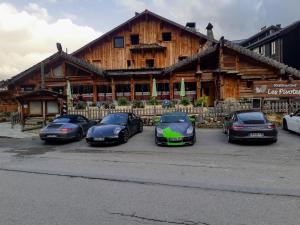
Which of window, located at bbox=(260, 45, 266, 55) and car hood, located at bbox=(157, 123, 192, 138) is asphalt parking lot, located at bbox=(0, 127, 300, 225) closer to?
car hood, located at bbox=(157, 123, 192, 138)

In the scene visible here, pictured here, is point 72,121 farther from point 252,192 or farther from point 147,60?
point 147,60

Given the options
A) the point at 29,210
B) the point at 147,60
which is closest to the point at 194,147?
the point at 29,210

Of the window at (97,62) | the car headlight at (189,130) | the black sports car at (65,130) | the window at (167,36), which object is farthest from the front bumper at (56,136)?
the window at (167,36)

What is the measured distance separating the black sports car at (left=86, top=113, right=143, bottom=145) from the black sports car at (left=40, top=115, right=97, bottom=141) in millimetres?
1422

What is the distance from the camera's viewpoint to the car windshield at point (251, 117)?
12.7 metres

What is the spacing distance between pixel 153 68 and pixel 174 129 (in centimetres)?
1803

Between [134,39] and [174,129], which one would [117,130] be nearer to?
[174,129]

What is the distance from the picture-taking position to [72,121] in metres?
16.0

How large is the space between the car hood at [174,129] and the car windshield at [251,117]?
92.9 inches

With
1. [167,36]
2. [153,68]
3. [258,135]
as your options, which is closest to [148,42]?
[167,36]

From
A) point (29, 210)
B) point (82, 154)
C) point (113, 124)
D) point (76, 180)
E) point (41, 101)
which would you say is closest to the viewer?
point (29, 210)

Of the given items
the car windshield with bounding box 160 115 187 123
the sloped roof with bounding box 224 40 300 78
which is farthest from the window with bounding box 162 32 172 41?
Result: the car windshield with bounding box 160 115 187 123

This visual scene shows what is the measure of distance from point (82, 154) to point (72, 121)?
4713 millimetres

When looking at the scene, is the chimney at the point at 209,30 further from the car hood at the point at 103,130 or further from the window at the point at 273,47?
the car hood at the point at 103,130
